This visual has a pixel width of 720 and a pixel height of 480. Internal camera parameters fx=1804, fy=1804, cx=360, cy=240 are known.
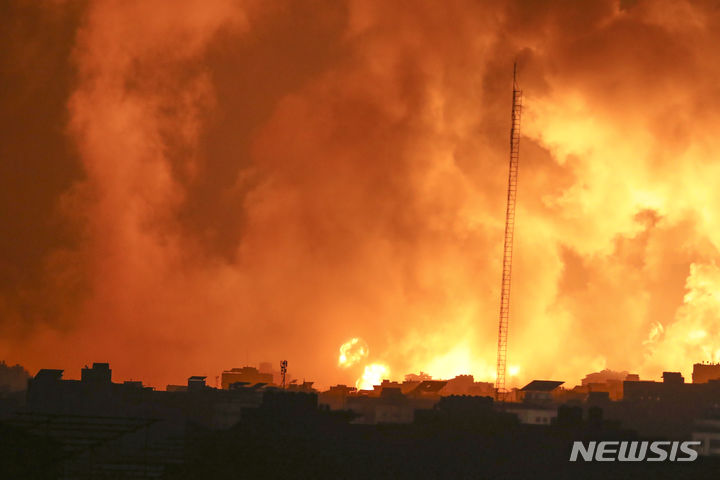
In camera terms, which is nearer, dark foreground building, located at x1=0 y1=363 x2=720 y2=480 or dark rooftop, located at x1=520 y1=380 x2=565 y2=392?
dark foreground building, located at x1=0 y1=363 x2=720 y2=480

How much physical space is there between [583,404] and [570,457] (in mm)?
23400

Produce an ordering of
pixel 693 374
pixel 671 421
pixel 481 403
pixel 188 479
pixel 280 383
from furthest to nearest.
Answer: pixel 280 383
pixel 693 374
pixel 671 421
pixel 481 403
pixel 188 479

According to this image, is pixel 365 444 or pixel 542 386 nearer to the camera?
pixel 365 444

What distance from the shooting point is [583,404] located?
11506 centimetres

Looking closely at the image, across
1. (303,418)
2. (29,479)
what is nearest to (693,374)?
(303,418)

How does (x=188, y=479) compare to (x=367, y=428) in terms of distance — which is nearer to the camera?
(x=188, y=479)

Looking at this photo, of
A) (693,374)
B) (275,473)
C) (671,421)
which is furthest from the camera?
(693,374)

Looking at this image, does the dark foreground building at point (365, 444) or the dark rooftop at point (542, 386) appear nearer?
the dark foreground building at point (365, 444)

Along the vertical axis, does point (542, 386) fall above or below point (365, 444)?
above

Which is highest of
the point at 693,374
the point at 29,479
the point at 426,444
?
the point at 693,374

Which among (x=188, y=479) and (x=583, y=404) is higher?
(x=583, y=404)

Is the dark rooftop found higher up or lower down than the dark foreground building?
higher up

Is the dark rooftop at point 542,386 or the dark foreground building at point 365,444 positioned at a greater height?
the dark rooftop at point 542,386

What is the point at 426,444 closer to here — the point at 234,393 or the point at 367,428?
the point at 367,428
